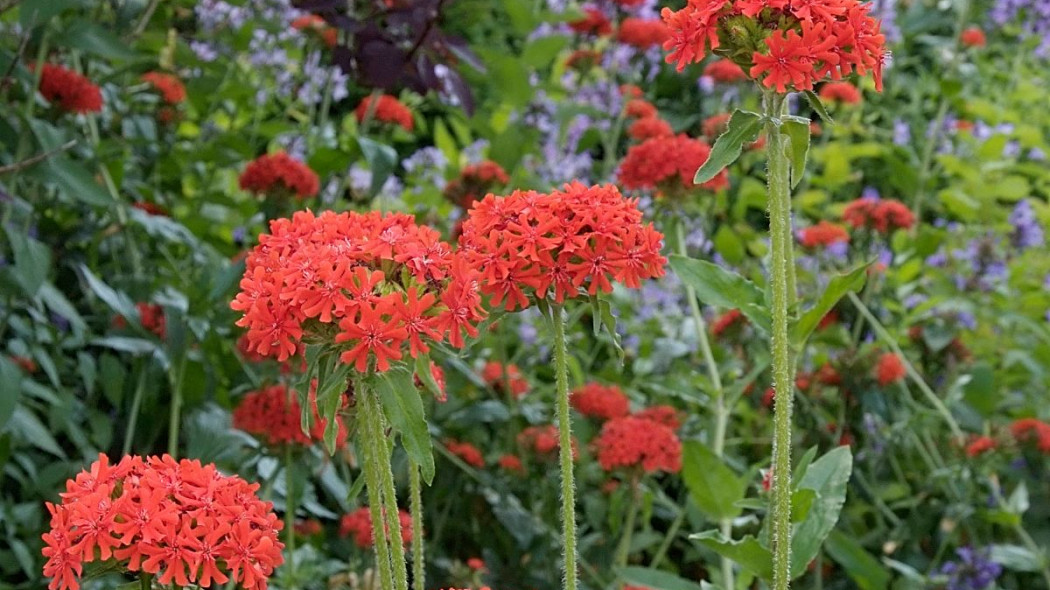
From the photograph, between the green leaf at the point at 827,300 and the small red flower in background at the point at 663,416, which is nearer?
the green leaf at the point at 827,300

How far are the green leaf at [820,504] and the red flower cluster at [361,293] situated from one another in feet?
1.96

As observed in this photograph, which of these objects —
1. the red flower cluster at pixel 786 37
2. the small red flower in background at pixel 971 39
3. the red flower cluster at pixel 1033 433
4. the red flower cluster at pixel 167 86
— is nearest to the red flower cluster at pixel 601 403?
the red flower cluster at pixel 1033 433

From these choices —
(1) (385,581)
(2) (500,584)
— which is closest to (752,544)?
(1) (385,581)

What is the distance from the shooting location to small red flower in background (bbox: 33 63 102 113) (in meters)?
2.76

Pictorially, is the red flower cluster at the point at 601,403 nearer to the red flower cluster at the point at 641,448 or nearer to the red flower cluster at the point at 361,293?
the red flower cluster at the point at 641,448

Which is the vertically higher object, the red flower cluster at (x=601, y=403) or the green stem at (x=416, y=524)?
the green stem at (x=416, y=524)

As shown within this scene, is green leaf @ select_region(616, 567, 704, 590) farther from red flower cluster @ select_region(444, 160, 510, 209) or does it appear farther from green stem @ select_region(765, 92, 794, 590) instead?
red flower cluster @ select_region(444, 160, 510, 209)

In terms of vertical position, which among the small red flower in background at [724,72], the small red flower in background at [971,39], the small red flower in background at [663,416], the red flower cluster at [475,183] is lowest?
the small red flower in background at [663,416]

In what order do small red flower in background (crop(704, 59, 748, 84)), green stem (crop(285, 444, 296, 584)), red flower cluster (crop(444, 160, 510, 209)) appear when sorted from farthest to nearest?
small red flower in background (crop(704, 59, 748, 84)) → red flower cluster (crop(444, 160, 510, 209)) → green stem (crop(285, 444, 296, 584))

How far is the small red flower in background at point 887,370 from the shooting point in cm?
301

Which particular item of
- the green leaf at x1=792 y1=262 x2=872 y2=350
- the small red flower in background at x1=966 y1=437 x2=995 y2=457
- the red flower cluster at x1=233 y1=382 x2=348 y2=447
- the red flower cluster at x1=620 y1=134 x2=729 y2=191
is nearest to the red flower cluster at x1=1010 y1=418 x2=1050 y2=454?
the small red flower in background at x1=966 y1=437 x2=995 y2=457

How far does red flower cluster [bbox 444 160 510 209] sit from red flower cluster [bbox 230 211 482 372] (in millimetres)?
1781

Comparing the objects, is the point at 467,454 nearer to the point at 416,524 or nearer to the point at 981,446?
the point at 981,446

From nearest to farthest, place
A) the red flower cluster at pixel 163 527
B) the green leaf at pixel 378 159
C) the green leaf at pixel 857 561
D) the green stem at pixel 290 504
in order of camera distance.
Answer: the red flower cluster at pixel 163 527, the green stem at pixel 290 504, the green leaf at pixel 857 561, the green leaf at pixel 378 159
